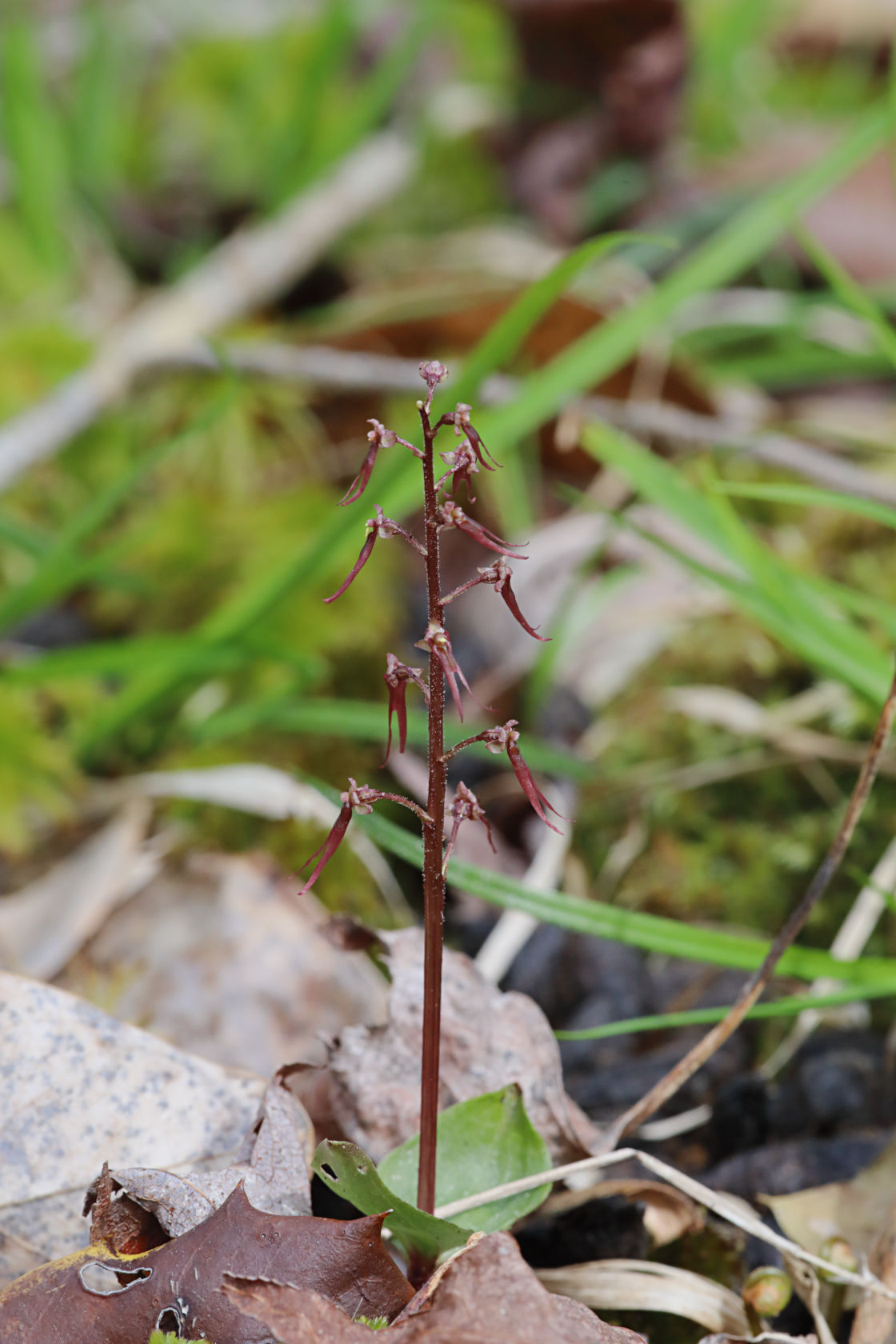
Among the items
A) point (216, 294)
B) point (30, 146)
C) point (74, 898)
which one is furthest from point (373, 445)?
point (30, 146)

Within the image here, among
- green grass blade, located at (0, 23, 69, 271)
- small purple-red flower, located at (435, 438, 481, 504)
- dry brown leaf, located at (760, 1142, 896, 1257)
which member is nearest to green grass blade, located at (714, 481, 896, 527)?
small purple-red flower, located at (435, 438, 481, 504)

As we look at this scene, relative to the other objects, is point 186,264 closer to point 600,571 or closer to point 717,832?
point 600,571

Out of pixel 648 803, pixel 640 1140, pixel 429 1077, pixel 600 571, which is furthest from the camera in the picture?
pixel 600 571

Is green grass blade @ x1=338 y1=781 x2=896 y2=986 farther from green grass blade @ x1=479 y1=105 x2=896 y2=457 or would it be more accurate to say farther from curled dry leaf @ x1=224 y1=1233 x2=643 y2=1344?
green grass blade @ x1=479 y1=105 x2=896 y2=457

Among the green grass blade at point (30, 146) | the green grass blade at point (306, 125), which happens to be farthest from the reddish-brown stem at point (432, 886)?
the green grass blade at point (306, 125)

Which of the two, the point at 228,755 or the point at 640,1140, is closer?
the point at 640,1140

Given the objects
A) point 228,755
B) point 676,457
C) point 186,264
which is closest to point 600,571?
point 676,457
